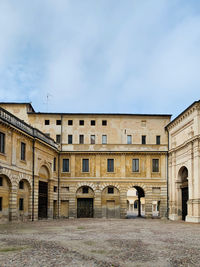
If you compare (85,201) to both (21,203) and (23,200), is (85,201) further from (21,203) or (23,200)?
(21,203)

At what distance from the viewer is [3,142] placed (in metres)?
26.3

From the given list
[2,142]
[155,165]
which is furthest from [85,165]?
[2,142]

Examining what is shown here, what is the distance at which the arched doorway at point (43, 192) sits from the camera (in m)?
34.2

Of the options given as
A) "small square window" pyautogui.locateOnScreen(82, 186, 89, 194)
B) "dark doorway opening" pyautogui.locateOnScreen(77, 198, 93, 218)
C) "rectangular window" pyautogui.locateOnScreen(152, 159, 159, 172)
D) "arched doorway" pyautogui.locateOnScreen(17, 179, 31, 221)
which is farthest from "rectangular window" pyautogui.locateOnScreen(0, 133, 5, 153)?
"rectangular window" pyautogui.locateOnScreen(152, 159, 159, 172)

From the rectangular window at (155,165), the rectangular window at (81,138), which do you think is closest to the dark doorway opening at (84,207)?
the rectangular window at (81,138)

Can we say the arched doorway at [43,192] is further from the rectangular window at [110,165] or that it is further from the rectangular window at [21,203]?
the rectangular window at [110,165]

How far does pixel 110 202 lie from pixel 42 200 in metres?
9.70

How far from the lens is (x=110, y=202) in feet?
134

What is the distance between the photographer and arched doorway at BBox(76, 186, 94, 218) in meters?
40.7

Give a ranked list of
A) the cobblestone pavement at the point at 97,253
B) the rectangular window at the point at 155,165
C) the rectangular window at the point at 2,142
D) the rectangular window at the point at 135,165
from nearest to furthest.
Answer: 1. the cobblestone pavement at the point at 97,253
2. the rectangular window at the point at 2,142
3. the rectangular window at the point at 155,165
4. the rectangular window at the point at 135,165

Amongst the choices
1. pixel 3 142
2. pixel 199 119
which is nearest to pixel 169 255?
pixel 3 142

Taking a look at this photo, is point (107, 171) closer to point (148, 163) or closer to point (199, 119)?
point (148, 163)

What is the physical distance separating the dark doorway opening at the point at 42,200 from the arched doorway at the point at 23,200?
9.91 feet

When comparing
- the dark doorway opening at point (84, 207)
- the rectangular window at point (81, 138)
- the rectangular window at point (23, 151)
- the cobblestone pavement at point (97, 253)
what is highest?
the rectangular window at point (81, 138)
